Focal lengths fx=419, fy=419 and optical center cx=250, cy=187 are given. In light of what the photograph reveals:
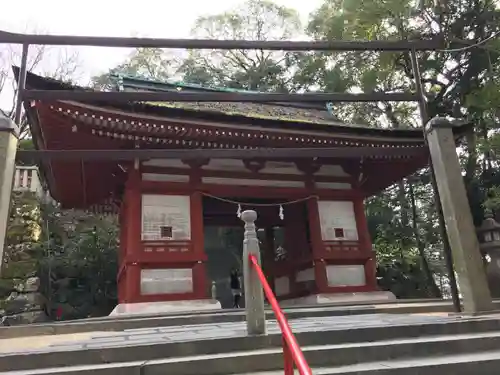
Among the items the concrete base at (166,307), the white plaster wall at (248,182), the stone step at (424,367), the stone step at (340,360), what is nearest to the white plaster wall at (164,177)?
the white plaster wall at (248,182)

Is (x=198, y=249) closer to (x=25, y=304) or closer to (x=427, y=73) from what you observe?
(x=25, y=304)

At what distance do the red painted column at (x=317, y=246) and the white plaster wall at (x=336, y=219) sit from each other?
14 cm

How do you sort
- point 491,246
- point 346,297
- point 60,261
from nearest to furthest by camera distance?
point 346,297, point 491,246, point 60,261

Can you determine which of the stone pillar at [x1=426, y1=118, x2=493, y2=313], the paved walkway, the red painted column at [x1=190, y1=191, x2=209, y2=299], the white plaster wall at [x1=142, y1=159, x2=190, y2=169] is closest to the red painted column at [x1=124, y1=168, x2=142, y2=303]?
the white plaster wall at [x1=142, y1=159, x2=190, y2=169]

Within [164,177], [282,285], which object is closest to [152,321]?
[164,177]

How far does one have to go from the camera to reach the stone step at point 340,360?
2.64 meters

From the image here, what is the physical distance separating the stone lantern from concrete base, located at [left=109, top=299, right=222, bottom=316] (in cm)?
811

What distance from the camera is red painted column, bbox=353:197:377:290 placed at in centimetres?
1095

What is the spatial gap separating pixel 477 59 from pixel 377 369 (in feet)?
52.4

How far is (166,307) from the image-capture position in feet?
29.0

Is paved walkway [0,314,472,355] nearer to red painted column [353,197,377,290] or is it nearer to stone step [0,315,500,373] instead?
stone step [0,315,500,373]

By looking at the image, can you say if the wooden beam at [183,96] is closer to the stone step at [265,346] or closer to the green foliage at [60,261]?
the stone step at [265,346]

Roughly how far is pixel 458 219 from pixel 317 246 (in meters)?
6.42

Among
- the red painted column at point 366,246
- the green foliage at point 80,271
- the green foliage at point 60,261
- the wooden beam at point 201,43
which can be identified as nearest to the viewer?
the wooden beam at point 201,43
